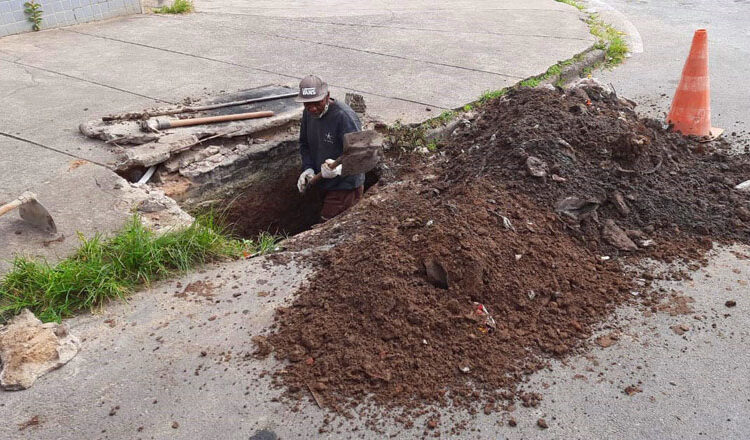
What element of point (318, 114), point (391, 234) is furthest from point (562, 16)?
point (391, 234)

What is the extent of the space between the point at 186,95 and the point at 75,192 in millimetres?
2191

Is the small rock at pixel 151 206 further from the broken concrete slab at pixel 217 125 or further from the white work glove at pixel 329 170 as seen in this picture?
the white work glove at pixel 329 170

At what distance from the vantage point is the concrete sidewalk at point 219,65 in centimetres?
467

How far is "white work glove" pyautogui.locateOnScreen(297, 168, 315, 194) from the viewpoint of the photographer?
5410 mm

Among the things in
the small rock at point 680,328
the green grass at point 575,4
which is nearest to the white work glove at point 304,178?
the small rock at point 680,328

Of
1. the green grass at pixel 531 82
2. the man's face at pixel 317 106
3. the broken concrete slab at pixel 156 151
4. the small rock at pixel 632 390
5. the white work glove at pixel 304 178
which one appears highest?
the man's face at pixel 317 106

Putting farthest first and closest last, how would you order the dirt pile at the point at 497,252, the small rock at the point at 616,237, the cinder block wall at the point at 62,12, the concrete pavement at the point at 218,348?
1. the cinder block wall at the point at 62,12
2. the small rock at the point at 616,237
3. the dirt pile at the point at 497,252
4. the concrete pavement at the point at 218,348

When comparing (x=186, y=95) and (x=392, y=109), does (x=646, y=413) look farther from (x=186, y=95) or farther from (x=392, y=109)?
(x=186, y=95)

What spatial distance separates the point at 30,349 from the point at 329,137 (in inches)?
116

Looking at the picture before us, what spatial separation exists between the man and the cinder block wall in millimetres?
5262

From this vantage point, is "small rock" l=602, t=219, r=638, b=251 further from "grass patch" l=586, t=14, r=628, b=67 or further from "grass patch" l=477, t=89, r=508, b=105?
"grass patch" l=586, t=14, r=628, b=67

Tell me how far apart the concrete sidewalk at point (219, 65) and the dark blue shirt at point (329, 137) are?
33.3 inches

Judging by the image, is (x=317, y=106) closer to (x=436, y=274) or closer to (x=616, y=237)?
(x=436, y=274)

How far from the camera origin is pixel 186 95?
6402 millimetres
